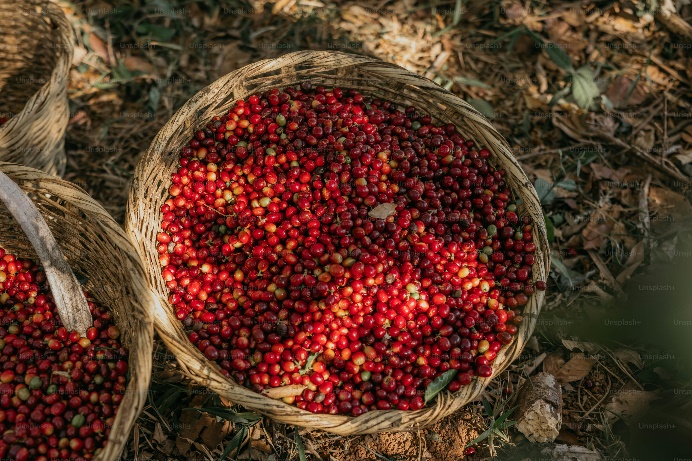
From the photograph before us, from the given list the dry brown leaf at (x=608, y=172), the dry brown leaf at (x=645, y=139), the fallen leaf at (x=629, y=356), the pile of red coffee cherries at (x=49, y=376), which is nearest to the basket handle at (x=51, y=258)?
the pile of red coffee cherries at (x=49, y=376)

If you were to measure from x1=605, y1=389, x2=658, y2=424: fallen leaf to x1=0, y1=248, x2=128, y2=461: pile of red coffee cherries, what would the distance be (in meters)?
2.41

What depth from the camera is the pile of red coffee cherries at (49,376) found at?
2.29 metres

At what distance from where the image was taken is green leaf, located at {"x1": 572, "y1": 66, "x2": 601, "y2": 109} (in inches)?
157

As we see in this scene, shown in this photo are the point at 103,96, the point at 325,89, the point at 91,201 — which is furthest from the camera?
the point at 103,96

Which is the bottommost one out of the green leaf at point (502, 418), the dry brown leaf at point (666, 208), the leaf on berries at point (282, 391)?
the green leaf at point (502, 418)

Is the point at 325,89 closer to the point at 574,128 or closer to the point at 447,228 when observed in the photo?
the point at 447,228

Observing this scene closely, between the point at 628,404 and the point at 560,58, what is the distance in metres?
2.41

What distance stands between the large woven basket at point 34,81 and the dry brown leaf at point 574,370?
9.92 ft

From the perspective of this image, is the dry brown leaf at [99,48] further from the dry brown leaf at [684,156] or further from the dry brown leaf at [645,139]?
the dry brown leaf at [684,156]

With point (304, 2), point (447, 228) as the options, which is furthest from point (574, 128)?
point (304, 2)

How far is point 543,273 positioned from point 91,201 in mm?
2099

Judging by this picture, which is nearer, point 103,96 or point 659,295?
point 659,295

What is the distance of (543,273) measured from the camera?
2.79 meters

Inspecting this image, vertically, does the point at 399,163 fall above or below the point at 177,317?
above
